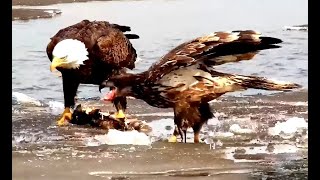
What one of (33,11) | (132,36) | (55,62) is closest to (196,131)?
(132,36)

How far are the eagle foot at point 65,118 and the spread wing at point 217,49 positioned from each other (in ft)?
0.87

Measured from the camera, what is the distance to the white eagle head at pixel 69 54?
5.39ft

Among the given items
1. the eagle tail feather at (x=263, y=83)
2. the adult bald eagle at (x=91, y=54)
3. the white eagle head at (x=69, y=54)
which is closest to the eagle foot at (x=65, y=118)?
the adult bald eagle at (x=91, y=54)

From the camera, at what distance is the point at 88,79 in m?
1.68

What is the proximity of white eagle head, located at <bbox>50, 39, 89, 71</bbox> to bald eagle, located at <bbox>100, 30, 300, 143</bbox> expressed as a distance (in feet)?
0.53

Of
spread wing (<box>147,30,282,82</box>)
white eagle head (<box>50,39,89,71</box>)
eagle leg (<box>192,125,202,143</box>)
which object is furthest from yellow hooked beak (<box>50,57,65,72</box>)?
eagle leg (<box>192,125,202,143</box>)

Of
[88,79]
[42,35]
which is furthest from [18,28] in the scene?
[88,79]

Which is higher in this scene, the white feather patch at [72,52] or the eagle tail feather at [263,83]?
the white feather patch at [72,52]

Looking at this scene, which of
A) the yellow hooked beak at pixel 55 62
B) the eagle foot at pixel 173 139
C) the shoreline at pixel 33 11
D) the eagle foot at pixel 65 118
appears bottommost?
the eagle foot at pixel 173 139

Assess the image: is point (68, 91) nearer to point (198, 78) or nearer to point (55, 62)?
point (55, 62)

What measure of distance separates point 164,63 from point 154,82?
0.06 m

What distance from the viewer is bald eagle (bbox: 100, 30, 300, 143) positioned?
161 cm

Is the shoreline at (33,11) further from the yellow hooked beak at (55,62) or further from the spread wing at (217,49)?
the spread wing at (217,49)

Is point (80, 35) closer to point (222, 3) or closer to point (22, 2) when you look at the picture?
point (22, 2)
